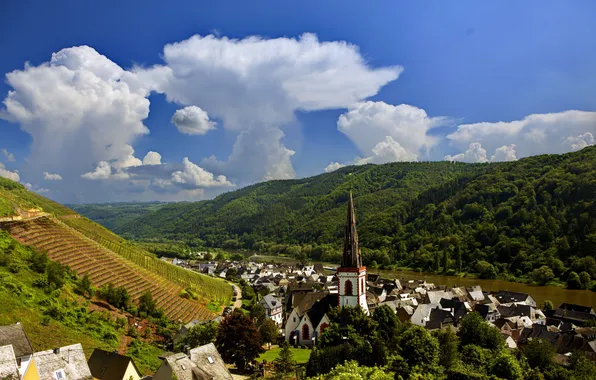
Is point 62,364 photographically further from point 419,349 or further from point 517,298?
point 517,298

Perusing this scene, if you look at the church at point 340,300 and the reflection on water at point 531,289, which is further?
the reflection on water at point 531,289

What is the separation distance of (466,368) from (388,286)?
162ft

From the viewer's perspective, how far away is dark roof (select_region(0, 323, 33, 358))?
66.4 feet

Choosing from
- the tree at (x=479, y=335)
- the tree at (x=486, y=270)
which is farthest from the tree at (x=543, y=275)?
the tree at (x=479, y=335)

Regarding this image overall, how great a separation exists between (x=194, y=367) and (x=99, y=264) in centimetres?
3178

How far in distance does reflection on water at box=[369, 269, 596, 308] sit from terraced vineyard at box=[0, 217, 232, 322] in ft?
193

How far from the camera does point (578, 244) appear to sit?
97.9m

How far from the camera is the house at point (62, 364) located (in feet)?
72.0

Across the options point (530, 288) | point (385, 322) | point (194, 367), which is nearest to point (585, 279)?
point (530, 288)

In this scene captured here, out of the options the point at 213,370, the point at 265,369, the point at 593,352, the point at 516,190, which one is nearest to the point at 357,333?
the point at 265,369

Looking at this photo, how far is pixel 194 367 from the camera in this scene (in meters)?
26.0

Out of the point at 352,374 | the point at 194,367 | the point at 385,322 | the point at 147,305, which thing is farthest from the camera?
the point at 147,305

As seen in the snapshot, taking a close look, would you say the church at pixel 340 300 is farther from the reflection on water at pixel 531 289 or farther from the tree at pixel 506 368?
the reflection on water at pixel 531 289

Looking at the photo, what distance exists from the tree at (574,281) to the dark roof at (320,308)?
63.5 meters
